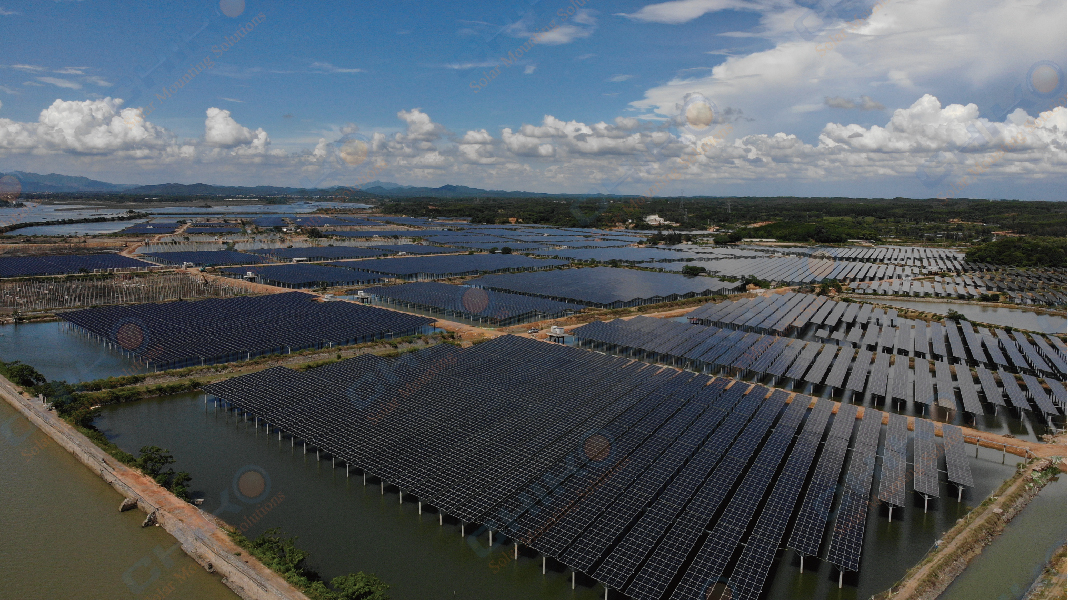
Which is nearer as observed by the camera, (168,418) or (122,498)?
(122,498)

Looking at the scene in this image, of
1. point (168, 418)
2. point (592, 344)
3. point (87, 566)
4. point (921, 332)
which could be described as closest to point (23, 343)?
point (168, 418)

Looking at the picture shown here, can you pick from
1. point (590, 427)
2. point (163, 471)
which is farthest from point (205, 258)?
point (590, 427)

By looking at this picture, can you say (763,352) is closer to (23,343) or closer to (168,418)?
(168,418)

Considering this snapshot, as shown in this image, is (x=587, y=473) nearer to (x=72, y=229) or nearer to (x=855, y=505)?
(x=855, y=505)

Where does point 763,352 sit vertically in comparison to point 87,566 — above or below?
above

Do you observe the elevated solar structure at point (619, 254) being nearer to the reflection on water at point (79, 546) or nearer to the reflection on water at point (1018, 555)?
the reflection on water at point (1018, 555)

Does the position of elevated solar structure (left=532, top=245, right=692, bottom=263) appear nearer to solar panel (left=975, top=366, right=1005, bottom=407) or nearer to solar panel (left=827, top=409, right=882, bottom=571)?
solar panel (left=975, top=366, right=1005, bottom=407)
